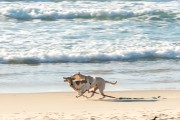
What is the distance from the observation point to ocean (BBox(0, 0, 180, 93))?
1087cm

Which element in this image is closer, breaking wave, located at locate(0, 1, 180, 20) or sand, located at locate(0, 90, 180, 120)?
sand, located at locate(0, 90, 180, 120)

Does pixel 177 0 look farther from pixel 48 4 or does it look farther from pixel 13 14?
pixel 13 14

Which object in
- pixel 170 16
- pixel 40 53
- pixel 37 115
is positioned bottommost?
pixel 37 115

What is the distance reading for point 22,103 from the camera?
8.88 m

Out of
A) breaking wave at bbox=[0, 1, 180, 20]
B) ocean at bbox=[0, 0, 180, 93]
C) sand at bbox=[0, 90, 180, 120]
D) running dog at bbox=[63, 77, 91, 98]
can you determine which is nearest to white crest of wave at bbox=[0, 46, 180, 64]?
ocean at bbox=[0, 0, 180, 93]

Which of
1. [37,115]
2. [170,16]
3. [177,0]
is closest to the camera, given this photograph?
[37,115]

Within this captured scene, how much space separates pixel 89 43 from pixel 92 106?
5.83 m

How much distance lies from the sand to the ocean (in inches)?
22.5

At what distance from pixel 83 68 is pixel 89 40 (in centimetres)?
289

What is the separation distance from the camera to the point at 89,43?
14.4 metres

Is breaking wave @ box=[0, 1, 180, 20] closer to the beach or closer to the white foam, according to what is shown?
the beach

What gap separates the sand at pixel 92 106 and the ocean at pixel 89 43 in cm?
57

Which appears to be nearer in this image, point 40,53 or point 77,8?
point 40,53

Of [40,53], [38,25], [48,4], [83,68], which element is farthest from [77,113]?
[48,4]
